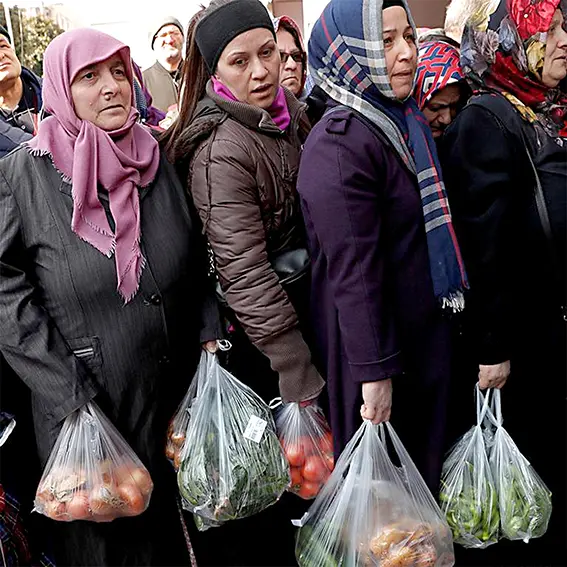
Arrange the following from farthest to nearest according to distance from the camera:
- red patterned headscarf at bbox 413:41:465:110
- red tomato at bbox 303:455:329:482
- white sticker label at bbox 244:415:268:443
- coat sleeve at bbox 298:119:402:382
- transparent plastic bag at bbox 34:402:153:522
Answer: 1. red patterned headscarf at bbox 413:41:465:110
2. red tomato at bbox 303:455:329:482
3. white sticker label at bbox 244:415:268:443
4. transparent plastic bag at bbox 34:402:153:522
5. coat sleeve at bbox 298:119:402:382

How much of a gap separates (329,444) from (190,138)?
1.06 m

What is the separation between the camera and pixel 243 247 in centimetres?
176

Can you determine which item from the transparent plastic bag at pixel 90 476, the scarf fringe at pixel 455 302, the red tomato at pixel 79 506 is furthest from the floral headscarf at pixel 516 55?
the red tomato at pixel 79 506

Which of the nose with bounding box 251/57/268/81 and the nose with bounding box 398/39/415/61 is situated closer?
the nose with bounding box 398/39/415/61

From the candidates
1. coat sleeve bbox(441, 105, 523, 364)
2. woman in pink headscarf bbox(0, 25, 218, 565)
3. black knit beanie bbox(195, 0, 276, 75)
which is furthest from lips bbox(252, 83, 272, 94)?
coat sleeve bbox(441, 105, 523, 364)

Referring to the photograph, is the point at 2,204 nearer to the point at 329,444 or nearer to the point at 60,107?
the point at 60,107

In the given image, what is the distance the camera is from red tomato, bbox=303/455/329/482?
6.42 ft

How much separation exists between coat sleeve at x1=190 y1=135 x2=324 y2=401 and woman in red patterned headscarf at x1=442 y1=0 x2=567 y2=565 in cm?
58

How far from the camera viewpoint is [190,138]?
6.11 feet

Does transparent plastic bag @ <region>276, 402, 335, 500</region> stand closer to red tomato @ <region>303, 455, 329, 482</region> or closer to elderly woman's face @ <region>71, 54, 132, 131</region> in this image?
red tomato @ <region>303, 455, 329, 482</region>

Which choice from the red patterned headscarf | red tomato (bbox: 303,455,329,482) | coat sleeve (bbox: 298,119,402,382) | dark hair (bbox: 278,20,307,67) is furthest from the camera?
dark hair (bbox: 278,20,307,67)

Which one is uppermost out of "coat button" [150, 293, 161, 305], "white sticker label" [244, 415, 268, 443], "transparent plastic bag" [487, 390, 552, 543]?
"coat button" [150, 293, 161, 305]

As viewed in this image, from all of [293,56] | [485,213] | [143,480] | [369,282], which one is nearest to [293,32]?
[293,56]

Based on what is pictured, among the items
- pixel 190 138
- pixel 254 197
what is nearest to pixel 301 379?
pixel 254 197
